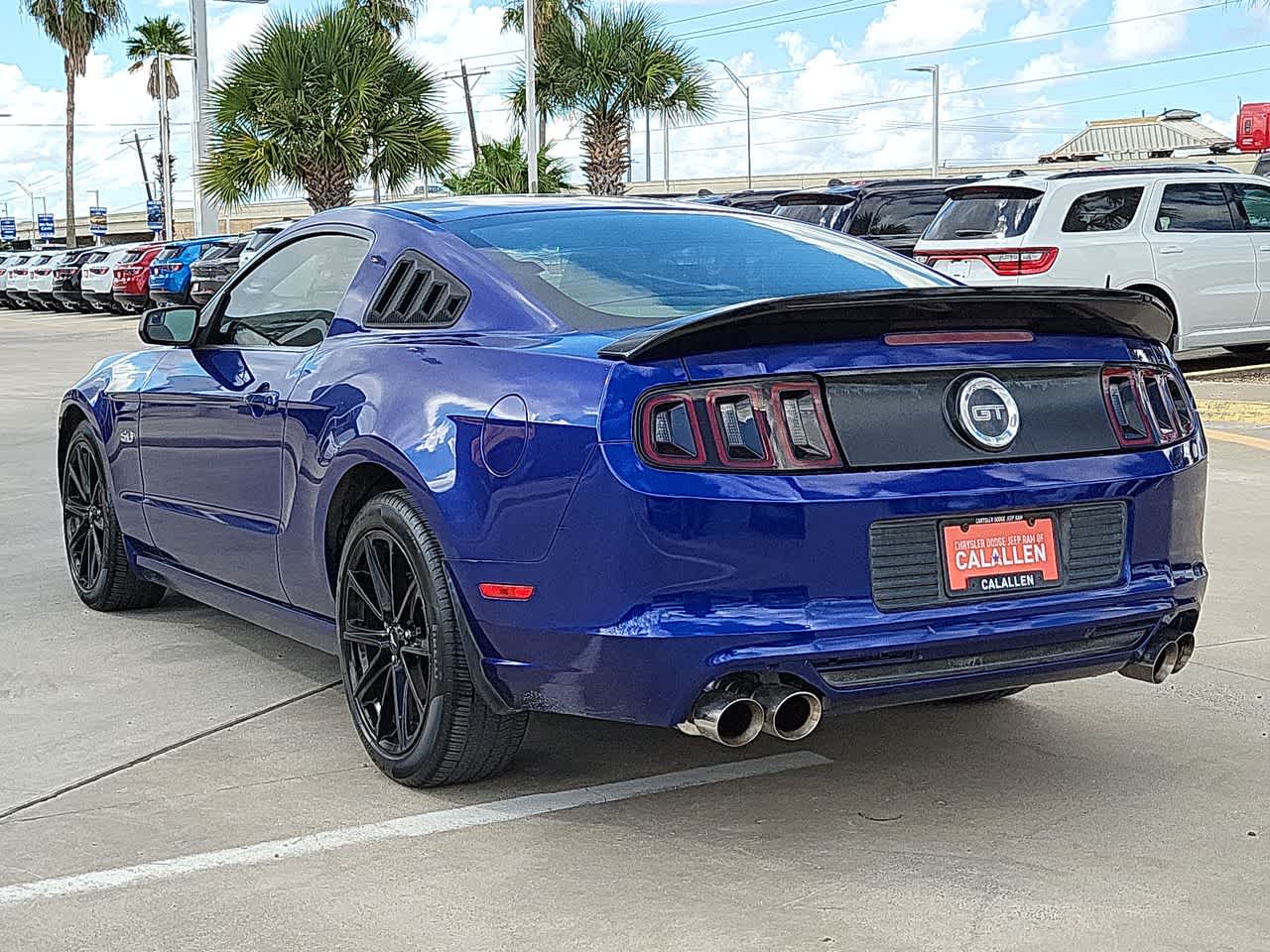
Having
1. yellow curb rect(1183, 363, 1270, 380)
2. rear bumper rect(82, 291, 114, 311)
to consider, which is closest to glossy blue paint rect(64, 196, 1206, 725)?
yellow curb rect(1183, 363, 1270, 380)

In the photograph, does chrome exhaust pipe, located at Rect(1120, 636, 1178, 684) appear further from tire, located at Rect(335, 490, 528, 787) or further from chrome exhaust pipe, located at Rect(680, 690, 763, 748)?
tire, located at Rect(335, 490, 528, 787)

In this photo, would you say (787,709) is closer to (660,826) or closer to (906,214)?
(660,826)

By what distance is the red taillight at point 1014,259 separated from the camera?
14766mm

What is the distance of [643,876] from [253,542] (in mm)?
1893

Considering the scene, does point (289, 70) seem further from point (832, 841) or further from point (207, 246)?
point (832, 841)

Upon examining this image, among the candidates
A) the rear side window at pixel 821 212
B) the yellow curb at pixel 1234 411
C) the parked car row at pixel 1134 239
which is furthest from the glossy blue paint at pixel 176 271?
the yellow curb at pixel 1234 411

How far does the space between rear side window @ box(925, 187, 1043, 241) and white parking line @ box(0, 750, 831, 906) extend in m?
10.9

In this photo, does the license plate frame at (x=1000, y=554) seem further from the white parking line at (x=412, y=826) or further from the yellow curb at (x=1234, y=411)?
the yellow curb at (x=1234, y=411)

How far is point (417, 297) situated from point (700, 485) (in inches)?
51.3

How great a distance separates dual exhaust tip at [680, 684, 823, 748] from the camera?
378 cm

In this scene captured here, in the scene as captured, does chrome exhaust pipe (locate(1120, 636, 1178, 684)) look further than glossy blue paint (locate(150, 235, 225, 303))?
No

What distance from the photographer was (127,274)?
1351 inches

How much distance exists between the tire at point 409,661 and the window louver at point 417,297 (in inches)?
20.1

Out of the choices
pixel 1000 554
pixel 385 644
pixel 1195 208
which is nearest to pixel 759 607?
pixel 1000 554
